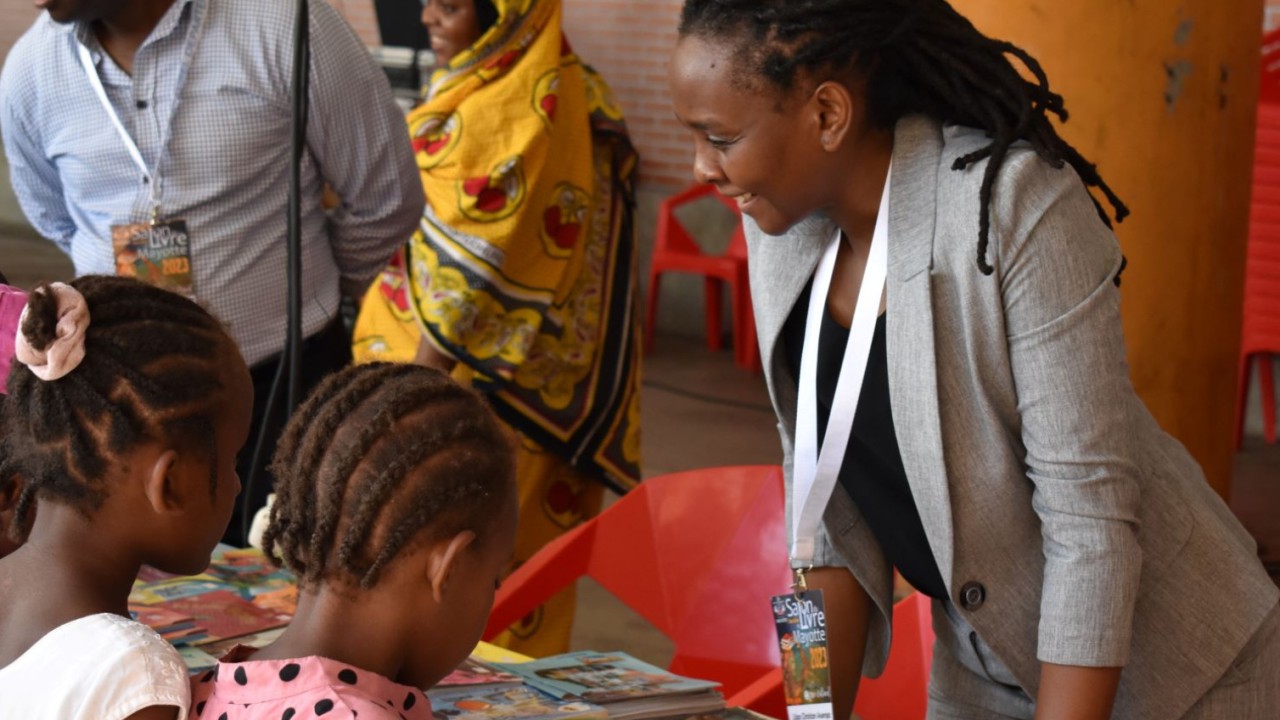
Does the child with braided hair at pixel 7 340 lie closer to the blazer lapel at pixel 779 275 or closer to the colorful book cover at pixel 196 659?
the colorful book cover at pixel 196 659

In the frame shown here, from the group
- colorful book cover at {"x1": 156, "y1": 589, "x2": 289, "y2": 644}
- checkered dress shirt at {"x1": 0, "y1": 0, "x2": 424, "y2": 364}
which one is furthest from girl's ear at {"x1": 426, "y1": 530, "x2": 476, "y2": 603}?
checkered dress shirt at {"x1": 0, "y1": 0, "x2": 424, "y2": 364}

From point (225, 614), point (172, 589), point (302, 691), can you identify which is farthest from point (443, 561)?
point (172, 589)

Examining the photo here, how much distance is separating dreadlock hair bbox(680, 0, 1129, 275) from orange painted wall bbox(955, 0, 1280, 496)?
0.92 m

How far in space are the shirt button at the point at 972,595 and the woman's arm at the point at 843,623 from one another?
29 cm

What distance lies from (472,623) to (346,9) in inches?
293

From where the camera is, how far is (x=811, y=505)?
1734 millimetres

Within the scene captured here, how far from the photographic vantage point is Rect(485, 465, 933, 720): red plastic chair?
2.63 m

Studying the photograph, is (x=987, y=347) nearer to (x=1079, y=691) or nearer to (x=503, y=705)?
(x=1079, y=691)

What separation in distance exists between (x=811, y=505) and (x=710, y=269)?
5.21m

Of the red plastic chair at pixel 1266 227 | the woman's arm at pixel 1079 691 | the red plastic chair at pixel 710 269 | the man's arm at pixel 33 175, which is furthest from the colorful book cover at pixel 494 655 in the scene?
the red plastic chair at pixel 710 269

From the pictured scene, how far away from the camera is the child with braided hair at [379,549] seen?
4.44ft

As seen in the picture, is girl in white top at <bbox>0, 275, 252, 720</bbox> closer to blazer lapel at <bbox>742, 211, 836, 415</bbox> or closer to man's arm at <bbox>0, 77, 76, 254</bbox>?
blazer lapel at <bbox>742, 211, 836, 415</bbox>

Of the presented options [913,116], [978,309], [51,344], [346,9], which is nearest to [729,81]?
[913,116]

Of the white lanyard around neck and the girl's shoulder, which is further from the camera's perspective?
the white lanyard around neck
